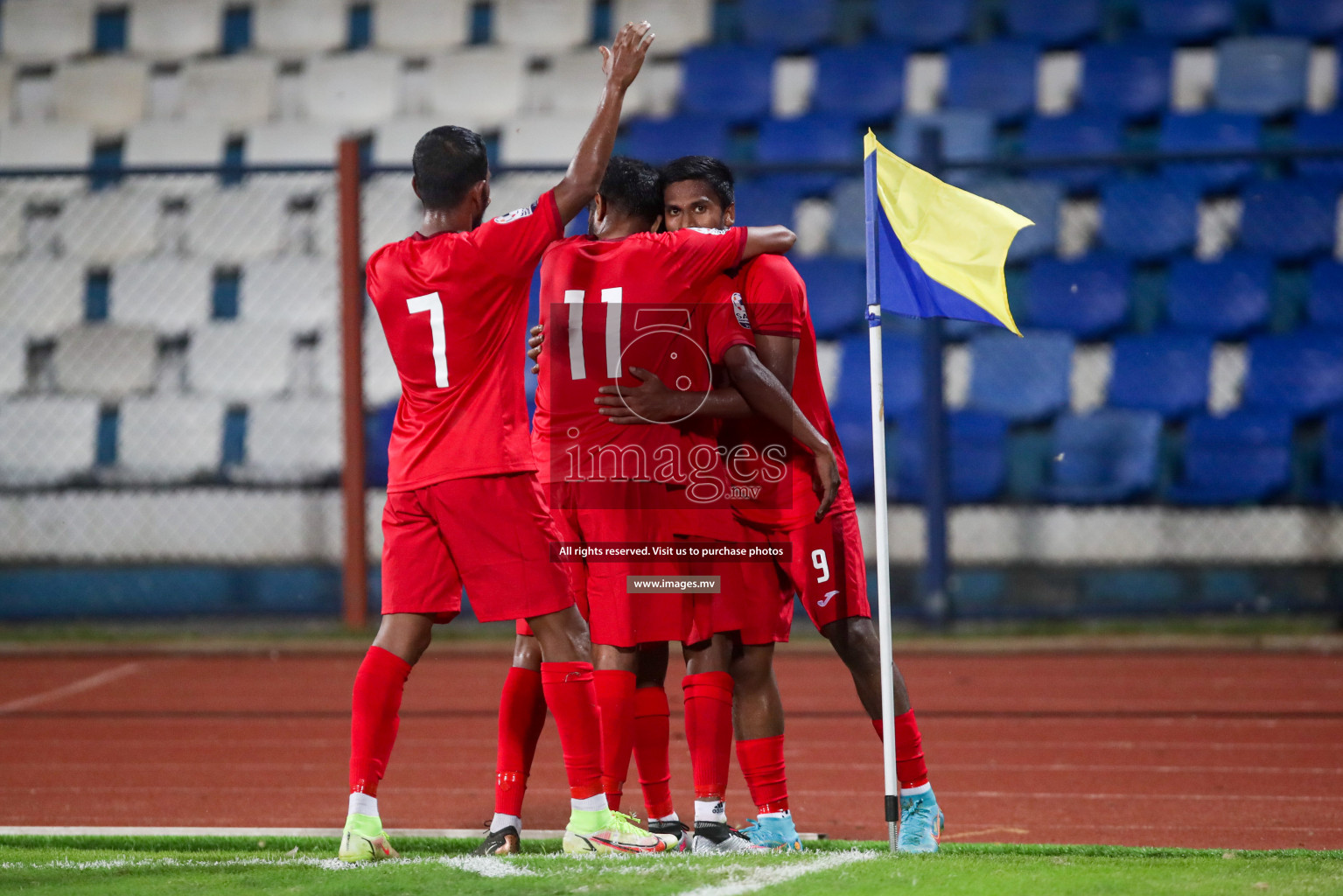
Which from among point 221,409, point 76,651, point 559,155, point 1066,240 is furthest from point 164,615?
point 1066,240

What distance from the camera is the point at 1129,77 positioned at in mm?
10289

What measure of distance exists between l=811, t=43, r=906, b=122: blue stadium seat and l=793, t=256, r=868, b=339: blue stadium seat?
1574mm

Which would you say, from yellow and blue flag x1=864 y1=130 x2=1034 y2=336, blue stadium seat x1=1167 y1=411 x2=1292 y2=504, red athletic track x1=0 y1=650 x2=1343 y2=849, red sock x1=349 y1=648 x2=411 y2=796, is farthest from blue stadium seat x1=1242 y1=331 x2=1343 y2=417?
red sock x1=349 y1=648 x2=411 y2=796

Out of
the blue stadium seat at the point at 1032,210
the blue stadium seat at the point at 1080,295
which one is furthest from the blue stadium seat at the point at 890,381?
the blue stadium seat at the point at 1032,210

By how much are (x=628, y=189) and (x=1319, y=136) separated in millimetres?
7440

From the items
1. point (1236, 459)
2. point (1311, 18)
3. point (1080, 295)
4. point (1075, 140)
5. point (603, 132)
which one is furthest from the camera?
point (1311, 18)

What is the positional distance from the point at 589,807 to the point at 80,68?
991cm

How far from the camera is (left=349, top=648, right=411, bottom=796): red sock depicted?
3594 mm

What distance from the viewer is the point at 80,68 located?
1143 centimetres

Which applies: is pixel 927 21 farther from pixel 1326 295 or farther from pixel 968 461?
pixel 968 461

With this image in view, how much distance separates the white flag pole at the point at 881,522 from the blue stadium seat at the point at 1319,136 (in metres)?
6.83

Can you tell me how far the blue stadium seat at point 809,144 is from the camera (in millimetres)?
10148

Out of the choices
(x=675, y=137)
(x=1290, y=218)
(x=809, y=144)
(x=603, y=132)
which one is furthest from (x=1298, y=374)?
(x=603, y=132)

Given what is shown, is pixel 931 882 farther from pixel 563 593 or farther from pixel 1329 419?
pixel 1329 419
